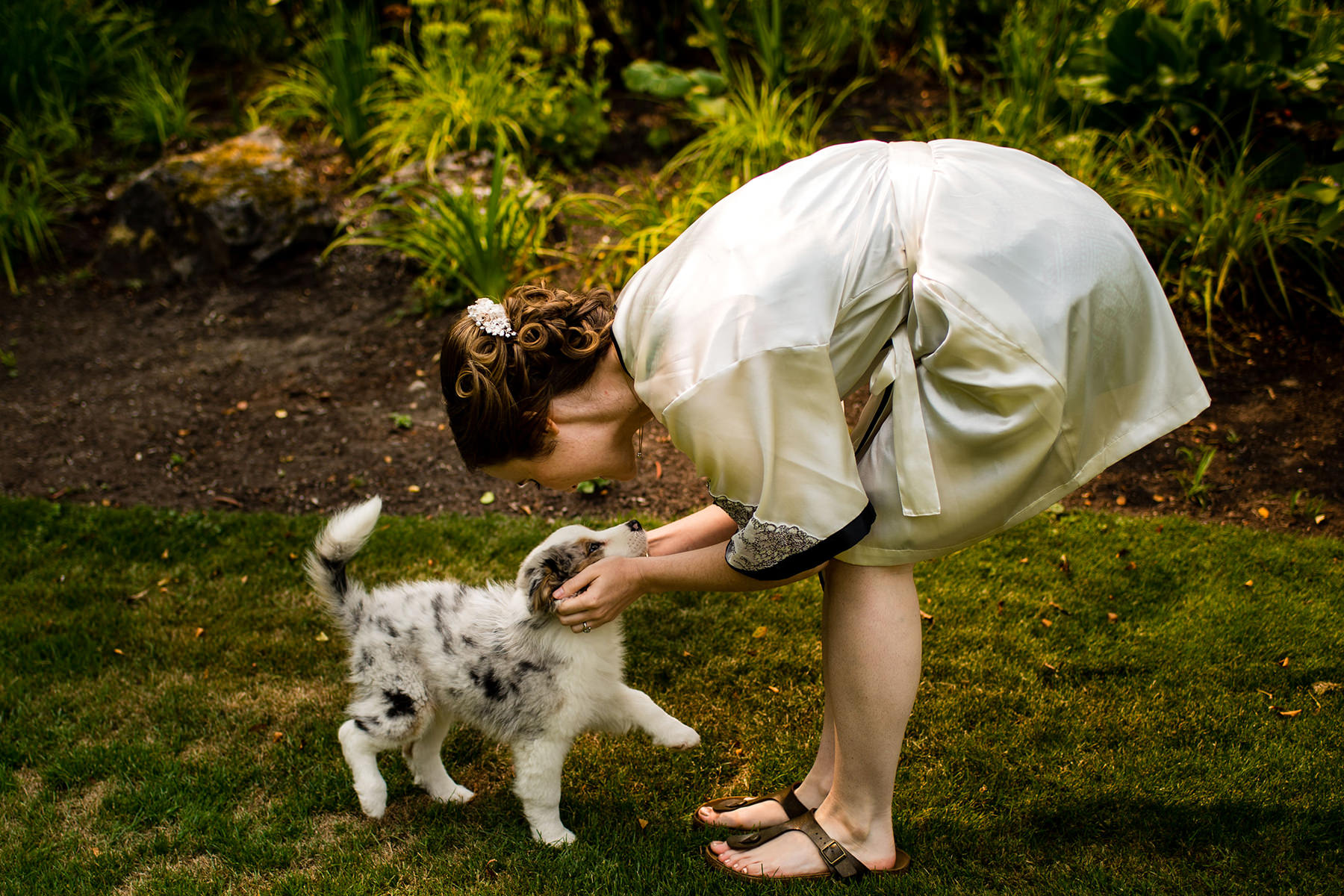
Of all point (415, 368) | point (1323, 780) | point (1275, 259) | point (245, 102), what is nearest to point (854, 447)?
point (1323, 780)

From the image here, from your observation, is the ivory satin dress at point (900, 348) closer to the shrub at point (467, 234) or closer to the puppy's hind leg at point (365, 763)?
the puppy's hind leg at point (365, 763)

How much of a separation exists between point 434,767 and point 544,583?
831mm

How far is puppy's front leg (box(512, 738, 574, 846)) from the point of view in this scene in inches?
106

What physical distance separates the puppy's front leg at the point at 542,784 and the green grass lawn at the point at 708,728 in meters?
0.06

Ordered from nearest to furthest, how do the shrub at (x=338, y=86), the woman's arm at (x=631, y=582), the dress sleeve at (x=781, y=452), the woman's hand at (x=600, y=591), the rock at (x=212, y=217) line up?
1. the dress sleeve at (x=781, y=452)
2. the woman's arm at (x=631, y=582)
3. the woman's hand at (x=600, y=591)
4. the rock at (x=212, y=217)
5. the shrub at (x=338, y=86)

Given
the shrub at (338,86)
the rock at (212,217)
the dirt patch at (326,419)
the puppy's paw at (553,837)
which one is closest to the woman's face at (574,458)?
the puppy's paw at (553,837)

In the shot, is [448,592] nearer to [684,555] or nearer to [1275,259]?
[684,555]

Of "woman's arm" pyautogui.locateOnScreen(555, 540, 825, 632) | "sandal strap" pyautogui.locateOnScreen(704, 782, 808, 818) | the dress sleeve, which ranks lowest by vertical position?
"sandal strap" pyautogui.locateOnScreen(704, 782, 808, 818)

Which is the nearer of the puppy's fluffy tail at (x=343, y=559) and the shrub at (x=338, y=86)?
the puppy's fluffy tail at (x=343, y=559)

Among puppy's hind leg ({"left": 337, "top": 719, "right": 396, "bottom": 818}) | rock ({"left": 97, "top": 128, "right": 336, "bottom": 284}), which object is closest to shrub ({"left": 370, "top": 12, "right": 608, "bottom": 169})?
rock ({"left": 97, "top": 128, "right": 336, "bottom": 284})

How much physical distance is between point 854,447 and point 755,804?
1174 millimetres

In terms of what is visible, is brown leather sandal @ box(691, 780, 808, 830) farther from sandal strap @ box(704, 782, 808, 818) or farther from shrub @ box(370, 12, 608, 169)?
shrub @ box(370, 12, 608, 169)

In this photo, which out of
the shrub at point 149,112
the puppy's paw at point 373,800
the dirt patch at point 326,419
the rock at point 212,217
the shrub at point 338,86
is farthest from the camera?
the shrub at point 149,112

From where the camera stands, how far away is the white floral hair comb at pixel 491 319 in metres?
2.27
